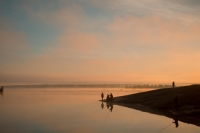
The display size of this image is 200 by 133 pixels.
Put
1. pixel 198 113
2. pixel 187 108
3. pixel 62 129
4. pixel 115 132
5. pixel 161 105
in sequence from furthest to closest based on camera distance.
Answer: pixel 161 105 → pixel 187 108 → pixel 198 113 → pixel 62 129 → pixel 115 132

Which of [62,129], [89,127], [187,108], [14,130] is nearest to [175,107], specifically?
[187,108]

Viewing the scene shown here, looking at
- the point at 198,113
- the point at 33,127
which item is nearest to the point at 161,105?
the point at 198,113

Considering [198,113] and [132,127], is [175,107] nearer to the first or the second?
[198,113]

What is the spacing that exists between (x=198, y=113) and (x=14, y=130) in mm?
26549

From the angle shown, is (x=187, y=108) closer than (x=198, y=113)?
No

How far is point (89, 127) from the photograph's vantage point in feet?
97.6

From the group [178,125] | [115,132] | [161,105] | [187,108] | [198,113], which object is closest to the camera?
[115,132]

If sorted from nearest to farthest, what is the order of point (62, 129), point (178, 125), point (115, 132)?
point (115, 132) < point (62, 129) < point (178, 125)

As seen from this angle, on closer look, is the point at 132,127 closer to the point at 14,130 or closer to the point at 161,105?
the point at 14,130

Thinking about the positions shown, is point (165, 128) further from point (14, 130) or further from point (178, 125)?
point (14, 130)

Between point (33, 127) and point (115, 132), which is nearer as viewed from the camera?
point (115, 132)

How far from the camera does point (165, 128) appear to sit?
93.7ft

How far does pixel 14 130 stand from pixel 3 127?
2.63 m

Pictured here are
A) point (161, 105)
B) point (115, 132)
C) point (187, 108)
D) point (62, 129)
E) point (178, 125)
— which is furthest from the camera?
point (161, 105)
